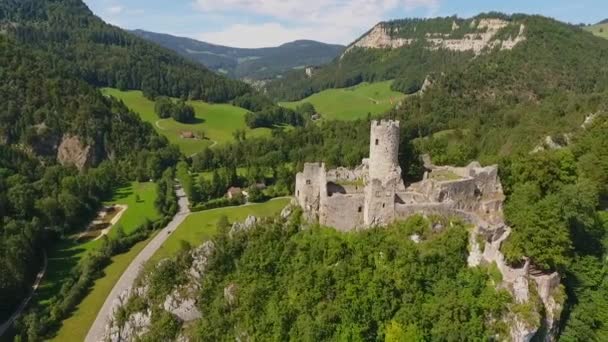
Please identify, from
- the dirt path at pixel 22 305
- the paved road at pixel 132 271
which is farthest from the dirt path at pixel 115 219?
the dirt path at pixel 22 305

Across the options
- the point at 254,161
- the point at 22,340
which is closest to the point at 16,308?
the point at 22,340

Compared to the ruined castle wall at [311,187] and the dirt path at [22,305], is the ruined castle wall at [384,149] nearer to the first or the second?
the ruined castle wall at [311,187]

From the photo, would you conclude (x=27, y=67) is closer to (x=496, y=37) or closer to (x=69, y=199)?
(x=69, y=199)

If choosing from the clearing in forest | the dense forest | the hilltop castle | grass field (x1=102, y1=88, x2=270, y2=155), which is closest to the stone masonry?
the hilltop castle

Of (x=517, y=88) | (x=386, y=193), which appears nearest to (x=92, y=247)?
(x=386, y=193)

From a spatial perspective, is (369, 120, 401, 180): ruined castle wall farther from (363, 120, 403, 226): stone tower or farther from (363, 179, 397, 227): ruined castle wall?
(363, 179, 397, 227): ruined castle wall

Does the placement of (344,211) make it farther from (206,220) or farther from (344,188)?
(206,220)
